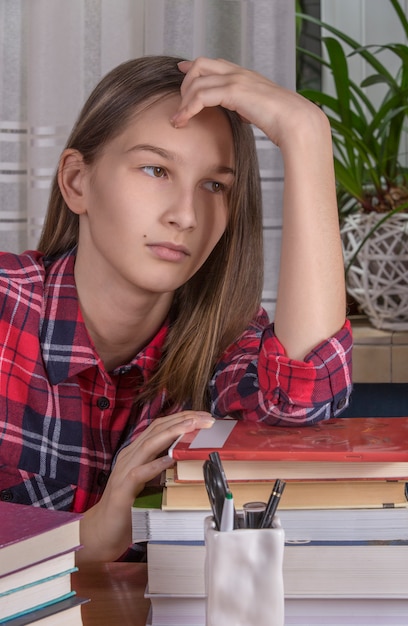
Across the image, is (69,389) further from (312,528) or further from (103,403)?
(312,528)

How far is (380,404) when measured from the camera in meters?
1.97

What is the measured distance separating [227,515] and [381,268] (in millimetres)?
1302

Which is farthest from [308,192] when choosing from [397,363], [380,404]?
[380,404]

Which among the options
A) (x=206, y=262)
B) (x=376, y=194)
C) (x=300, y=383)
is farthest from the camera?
(x=376, y=194)

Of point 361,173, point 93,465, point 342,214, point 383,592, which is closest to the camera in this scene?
point 383,592

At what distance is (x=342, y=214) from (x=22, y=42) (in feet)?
2.55

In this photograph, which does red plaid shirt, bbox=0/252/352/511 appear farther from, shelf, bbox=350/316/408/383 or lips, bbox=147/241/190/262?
shelf, bbox=350/316/408/383

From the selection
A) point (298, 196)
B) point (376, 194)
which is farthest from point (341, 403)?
point (376, 194)

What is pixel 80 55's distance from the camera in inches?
73.7

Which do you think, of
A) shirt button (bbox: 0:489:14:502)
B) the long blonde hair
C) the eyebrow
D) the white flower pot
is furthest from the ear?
the white flower pot

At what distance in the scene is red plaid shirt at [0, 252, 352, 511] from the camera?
111 cm

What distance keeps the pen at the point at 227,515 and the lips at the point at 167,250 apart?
20.0 inches

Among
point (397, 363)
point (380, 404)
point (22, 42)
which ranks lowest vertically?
point (380, 404)

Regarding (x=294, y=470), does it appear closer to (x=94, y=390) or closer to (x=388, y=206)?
(x=94, y=390)
